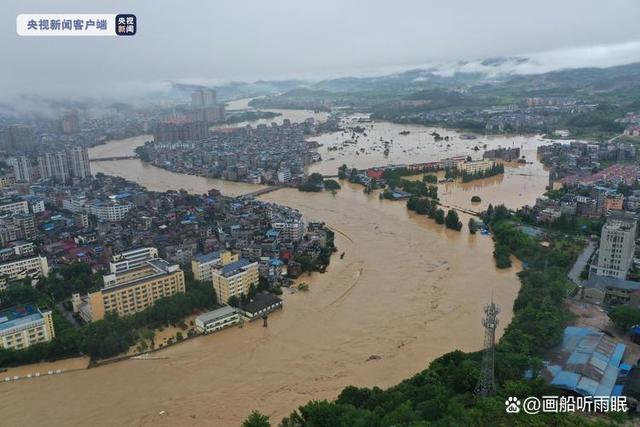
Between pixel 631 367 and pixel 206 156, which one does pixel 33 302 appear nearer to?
pixel 631 367

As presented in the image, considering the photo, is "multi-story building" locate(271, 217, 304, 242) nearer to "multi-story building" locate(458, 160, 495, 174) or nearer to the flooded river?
the flooded river

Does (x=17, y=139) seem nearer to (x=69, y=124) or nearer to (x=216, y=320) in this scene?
(x=69, y=124)

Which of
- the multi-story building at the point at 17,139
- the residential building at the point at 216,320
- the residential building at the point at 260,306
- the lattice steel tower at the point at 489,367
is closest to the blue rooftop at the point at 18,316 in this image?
the residential building at the point at 216,320

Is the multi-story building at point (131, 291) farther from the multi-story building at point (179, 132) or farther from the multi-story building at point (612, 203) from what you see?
the multi-story building at point (179, 132)

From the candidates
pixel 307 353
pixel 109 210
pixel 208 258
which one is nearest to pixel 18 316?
pixel 208 258

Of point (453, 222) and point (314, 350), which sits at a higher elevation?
point (453, 222)

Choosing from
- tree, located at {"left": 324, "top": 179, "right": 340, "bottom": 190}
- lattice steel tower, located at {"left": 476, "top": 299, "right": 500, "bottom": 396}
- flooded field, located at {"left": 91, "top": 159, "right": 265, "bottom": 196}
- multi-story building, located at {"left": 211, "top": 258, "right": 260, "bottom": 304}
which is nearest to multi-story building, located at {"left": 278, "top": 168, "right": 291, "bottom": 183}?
flooded field, located at {"left": 91, "top": 159, "right": 265, "bottom": 196}
